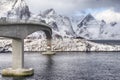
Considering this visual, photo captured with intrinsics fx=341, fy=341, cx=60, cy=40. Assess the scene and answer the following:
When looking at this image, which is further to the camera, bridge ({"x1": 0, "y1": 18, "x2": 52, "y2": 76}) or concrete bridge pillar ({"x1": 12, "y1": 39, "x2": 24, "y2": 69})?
concrete bridge pillar ({"x1": 12, "y1": 39, "x2": 24, "y2": 69})

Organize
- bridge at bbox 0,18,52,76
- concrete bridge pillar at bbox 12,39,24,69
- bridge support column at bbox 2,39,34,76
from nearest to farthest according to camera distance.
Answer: bridge at bbox 0,18,52,76 < bridge support column at bbox 2,39,34,76 < concrete bridge pillar at bbox 12,39,24,69

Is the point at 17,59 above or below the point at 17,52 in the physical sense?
below

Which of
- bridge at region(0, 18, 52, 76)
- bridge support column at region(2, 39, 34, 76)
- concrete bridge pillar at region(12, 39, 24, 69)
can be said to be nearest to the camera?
bridge at region(0, 18, 52, 76)

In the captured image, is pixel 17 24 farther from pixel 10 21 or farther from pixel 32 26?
pixel 32 26

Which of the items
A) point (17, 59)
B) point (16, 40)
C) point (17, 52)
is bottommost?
point (17, 59)

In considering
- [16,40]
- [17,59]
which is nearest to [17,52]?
[17,59]

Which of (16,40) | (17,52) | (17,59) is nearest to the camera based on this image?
(17,59)

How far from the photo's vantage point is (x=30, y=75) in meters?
104

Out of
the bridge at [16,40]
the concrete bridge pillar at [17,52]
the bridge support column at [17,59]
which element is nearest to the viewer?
the bridge at [16,40]

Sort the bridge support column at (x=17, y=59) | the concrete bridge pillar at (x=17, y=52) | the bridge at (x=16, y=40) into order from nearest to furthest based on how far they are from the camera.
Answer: the bridge at (x=16, y=40) → the bridge support column at (x=17, y=59) → the concrete bridge pillar at (x=17, y=52)

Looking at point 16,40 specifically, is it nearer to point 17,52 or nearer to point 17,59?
point 17,52

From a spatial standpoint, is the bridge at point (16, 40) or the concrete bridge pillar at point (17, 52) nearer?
the bridge at point (16, 40)

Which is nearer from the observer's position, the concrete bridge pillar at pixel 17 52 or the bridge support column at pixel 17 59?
the bridge support column at pixel 17 59

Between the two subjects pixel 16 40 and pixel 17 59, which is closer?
pixel 17 59
